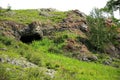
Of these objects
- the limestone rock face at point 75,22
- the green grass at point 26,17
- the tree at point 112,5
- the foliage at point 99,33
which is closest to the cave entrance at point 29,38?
the green grass at point 26,17

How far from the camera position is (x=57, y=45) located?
46062 mm

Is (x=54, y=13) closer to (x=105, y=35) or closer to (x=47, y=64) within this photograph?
(x=105, y=35)

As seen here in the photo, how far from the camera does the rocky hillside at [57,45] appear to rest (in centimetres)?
2839

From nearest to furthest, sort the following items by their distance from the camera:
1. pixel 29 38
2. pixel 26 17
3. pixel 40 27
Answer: pixel 29 38, pixel 40 27, pixel 26 17

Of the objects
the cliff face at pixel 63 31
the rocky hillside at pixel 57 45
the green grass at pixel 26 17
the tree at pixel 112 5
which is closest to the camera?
the tree at pixel 112 5

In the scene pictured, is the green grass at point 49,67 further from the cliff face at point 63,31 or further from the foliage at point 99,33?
the foliage at point 99,33

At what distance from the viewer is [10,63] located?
22.9 meters

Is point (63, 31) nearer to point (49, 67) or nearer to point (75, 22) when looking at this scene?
point (75, 22)

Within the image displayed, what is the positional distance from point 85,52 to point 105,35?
8783mm

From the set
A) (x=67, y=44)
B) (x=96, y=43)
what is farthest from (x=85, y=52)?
(x=96, y=43)

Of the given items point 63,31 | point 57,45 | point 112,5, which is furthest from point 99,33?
point 112,5

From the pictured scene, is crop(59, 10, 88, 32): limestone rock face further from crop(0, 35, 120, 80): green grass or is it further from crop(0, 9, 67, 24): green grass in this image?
crop(0, 35, 120, 80): green grass

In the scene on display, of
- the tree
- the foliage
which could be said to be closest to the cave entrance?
the foliage

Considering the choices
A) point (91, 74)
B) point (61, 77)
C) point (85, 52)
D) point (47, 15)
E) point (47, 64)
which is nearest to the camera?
point (61, 77)
